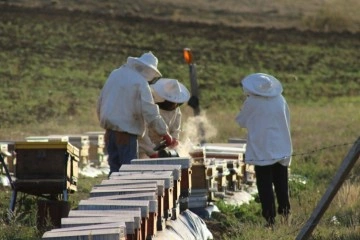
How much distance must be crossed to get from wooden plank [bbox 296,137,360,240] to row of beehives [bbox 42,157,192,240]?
1.36 meters

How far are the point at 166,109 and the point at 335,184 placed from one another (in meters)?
5.19

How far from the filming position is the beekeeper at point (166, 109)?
15203 millimetres

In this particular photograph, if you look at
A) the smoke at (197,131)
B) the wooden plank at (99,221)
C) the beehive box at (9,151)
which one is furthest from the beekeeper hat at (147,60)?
the wooden plank at (99,221)

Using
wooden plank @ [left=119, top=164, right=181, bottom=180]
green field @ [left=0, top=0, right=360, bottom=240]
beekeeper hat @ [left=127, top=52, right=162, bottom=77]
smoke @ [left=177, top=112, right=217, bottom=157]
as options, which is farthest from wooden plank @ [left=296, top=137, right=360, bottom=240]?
green field @ [left=0, top=0, right=360, bottom=240]

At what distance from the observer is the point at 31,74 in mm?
37781

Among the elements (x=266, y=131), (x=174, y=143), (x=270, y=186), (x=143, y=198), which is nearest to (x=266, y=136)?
(x=266, y=131)

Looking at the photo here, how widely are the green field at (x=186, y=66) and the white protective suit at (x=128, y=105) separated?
580 centimetres

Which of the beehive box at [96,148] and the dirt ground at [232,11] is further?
the dirt ground at [232,11]

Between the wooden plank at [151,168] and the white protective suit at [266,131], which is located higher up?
the white protective suit at [266,131]

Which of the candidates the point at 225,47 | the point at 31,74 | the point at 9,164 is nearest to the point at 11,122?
the point at 31,74

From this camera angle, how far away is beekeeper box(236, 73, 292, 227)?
48.0ft

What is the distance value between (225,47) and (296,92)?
6.75 metres

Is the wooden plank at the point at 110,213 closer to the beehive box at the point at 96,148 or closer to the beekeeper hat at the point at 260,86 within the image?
the beekeeper hat at the point at 260,86

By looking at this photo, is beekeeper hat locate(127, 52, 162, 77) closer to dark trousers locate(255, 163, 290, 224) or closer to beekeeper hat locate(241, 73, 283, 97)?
beekeeper hat locate(241, 73, 283, 97)
